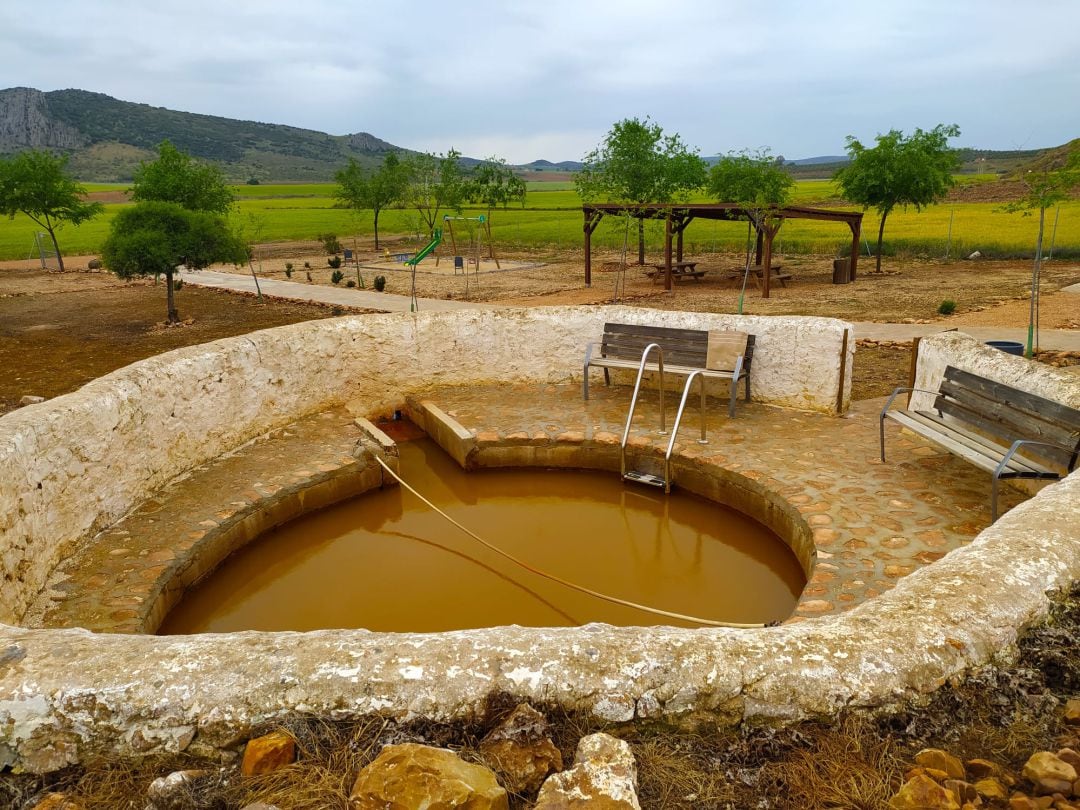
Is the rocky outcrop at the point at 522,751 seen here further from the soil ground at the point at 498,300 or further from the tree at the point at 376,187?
the tree at the point at 376,187

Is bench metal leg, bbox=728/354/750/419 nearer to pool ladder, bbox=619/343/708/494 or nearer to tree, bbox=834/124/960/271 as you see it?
pool ladder, bbox=619/343/708/494

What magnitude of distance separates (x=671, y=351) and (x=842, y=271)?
13.8 metres

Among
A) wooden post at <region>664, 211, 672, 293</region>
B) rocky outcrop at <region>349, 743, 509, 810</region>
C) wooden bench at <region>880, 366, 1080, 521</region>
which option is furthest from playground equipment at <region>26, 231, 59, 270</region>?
rocky outcrop at <region>349, 743, 509, 810</region>

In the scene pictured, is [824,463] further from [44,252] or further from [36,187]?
[44,252]

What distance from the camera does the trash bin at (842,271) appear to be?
62.8 feet

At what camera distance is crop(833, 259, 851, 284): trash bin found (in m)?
19.2

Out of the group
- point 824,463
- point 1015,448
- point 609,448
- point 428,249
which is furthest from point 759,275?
point 1015,448

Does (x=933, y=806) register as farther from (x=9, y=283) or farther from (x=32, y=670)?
(x=9, y=283)

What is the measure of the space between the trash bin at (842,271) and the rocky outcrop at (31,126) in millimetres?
153620

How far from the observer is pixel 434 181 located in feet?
99.0

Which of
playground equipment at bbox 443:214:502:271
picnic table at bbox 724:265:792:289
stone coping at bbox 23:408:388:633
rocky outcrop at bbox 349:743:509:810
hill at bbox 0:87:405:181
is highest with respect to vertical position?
hill at bbox 0:87:405:181

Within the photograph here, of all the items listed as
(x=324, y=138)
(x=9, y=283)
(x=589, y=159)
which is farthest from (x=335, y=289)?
(x=324, y=138)

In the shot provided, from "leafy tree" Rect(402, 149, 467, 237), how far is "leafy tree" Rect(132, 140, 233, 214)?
8.63 metres

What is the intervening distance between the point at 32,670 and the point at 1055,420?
5300 millimetres
